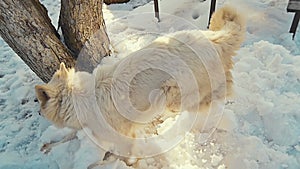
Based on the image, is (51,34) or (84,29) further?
(84,29)

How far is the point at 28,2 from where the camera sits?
2980 millimetres

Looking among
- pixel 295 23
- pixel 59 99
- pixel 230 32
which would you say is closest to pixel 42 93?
pixel 59 99

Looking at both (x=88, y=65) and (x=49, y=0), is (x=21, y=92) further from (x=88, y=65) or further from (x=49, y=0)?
(x=49, y=0)

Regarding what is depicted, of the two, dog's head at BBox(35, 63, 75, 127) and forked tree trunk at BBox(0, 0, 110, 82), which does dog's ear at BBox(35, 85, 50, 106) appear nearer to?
dog's head at BBox(35, 63, 75, 127)

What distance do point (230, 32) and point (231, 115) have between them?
2.80ft

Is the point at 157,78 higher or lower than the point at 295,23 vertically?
higher

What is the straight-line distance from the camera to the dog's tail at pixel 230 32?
2787 millimetres

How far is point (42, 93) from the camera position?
7.93 ft

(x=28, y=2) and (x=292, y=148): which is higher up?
(x=28, y=2)

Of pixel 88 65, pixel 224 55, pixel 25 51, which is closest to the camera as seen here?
pixel 224 55

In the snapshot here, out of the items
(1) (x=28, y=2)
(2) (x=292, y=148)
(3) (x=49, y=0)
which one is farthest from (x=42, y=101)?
(3) (x=49, y=0)

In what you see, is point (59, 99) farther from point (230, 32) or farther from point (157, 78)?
point (230, 32)

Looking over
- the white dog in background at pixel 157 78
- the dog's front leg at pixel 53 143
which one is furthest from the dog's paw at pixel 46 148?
the white dog in background at pixel 157 78

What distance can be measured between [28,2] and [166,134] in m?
1.72
